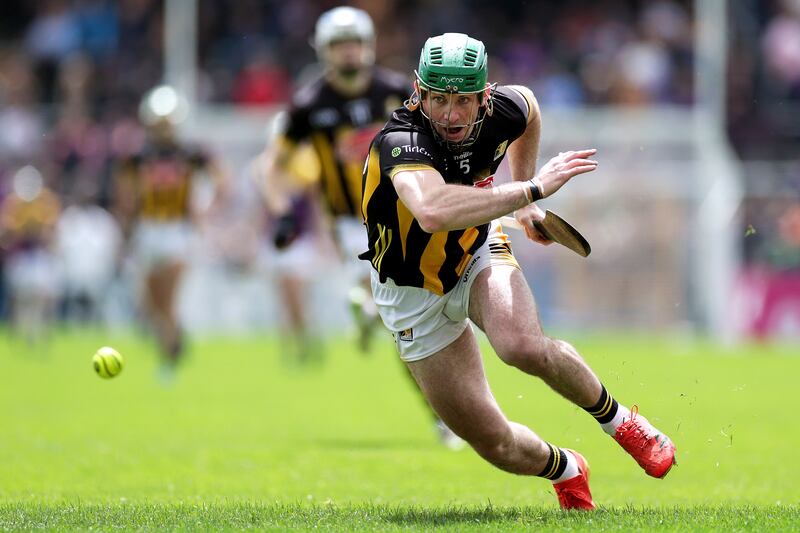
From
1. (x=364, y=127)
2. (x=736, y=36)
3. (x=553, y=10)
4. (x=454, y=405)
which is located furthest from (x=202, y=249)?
(x=454, y=405)

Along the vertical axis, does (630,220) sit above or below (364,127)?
below

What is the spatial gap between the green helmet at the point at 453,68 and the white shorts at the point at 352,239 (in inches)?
188

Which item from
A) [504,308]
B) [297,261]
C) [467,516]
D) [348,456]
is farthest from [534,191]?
[297,261]

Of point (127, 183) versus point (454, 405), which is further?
point (127, 183)

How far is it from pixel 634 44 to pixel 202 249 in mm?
8293

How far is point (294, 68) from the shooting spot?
82.4 ft

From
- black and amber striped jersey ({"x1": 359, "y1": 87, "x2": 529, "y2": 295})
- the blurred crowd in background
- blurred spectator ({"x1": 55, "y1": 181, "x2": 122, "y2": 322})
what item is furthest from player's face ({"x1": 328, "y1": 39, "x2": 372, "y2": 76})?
blurred spectator ({"x1": 55, "y1": 181, "x2": 122, "y2": 322})

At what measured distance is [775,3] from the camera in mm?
24969

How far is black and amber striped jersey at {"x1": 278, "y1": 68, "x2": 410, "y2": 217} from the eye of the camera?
1072cm

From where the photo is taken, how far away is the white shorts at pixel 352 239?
432 inches

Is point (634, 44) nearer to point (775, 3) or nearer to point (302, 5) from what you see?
point (775, 3)

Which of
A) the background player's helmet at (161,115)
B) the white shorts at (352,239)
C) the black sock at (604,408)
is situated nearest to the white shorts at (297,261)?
the background player's helmet at (161,115)

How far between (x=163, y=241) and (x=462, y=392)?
9.53m

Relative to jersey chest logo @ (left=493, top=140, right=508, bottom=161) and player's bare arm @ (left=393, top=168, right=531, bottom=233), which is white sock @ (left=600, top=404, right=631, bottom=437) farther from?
jersey chest logo @ (left=493, top=140, right=508, bottom=161)
